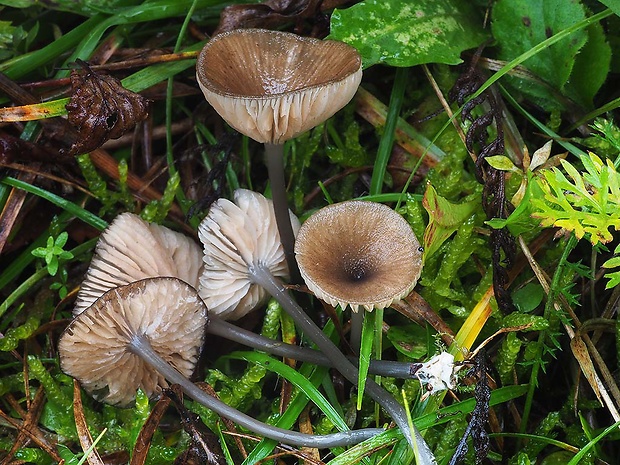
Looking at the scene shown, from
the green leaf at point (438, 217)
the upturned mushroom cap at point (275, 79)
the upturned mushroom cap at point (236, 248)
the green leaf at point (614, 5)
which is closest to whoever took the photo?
the upturned mushroom cap at point (275, 79)

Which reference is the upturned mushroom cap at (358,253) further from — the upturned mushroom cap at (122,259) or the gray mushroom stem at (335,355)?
the upturned mushroom cap at (122,259)

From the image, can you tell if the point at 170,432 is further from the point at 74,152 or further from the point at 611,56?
the point at 611,56

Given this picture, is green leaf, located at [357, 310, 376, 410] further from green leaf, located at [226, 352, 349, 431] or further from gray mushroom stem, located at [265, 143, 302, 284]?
gray mushroom stem, located at [265, 143, 302, 284]

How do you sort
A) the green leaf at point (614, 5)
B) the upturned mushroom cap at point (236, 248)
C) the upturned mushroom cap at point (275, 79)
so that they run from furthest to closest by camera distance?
1. the upturned mushroom cap at point (236, 248)
2. the green leaf at point (614, 5)
3. the upturned mushroom cap at point (275, 79)

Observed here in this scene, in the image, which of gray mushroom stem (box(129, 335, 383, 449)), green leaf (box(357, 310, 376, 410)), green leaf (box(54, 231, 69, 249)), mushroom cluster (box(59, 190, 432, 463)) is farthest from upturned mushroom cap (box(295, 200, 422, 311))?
green leaf (box(54, 231, 69, 249))

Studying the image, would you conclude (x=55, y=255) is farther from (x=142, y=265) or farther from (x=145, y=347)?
(x=145, y=347)

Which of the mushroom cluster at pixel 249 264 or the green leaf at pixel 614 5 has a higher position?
the green leaf at pixel 614 5

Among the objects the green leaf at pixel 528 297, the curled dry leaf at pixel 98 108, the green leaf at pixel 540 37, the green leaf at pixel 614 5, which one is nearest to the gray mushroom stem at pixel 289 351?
the green leaf at pixel 528 297
